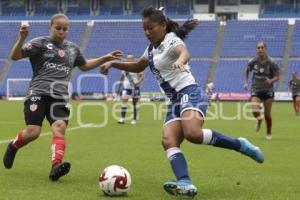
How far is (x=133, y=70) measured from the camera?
691cm

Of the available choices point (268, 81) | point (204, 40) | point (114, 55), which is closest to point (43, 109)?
point (114, 55)

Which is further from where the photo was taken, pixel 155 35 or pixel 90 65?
pixel 90 65

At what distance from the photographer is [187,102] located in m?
6.05

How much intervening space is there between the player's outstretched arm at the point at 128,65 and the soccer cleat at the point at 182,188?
1682mm

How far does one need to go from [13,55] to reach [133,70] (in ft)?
4.68

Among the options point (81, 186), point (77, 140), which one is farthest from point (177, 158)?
point (77, 140)

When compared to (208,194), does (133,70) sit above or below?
above

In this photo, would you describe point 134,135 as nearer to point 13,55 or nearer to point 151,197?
point 13,55

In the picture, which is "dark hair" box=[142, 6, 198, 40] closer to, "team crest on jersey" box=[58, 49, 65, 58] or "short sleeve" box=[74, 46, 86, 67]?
"team crest on jersey" box=[58, 49, 65, 58]

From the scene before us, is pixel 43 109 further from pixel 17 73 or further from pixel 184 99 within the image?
pixel 17 73

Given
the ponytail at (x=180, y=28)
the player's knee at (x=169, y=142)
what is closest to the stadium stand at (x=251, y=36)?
the ponytail at (x=180, y=28)

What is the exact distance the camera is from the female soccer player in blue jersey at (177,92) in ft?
19.5

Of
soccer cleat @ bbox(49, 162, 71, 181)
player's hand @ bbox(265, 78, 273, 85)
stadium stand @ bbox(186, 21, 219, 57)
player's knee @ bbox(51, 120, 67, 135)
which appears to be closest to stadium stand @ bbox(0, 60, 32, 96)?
stadium stand @ bbox(186, 21, 219, 57)

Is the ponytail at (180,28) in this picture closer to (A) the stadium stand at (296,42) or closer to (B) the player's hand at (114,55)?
(B) the player's hand at (114,55)
